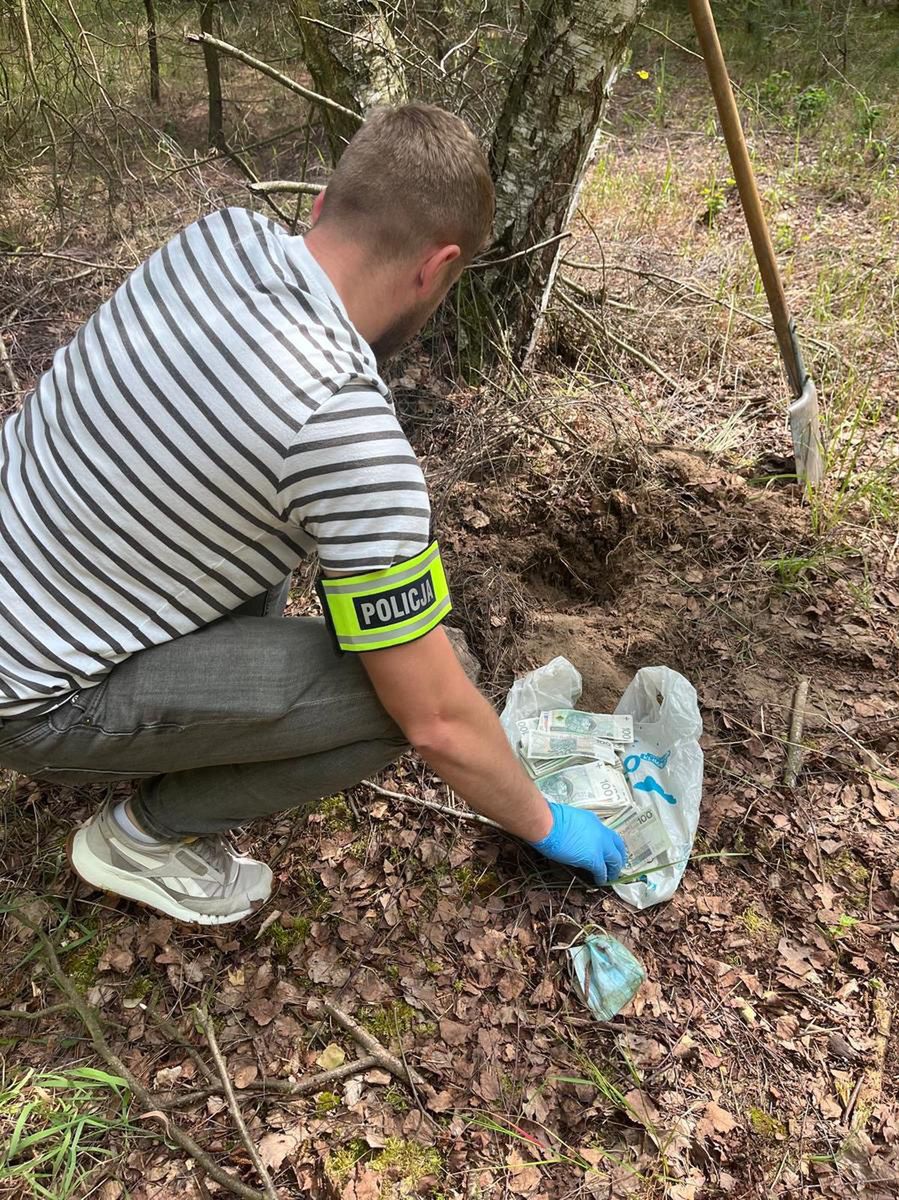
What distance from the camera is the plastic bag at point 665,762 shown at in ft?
6.23

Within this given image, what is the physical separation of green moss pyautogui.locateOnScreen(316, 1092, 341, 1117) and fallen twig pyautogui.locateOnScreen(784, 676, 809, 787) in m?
1.36

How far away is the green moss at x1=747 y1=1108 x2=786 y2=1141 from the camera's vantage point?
5.11ft

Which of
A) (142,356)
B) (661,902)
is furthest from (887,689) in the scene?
(142,356)

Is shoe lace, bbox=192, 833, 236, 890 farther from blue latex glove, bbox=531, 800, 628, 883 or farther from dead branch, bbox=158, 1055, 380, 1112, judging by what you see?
blue latex glove, bbox=531, 800, 628, 883

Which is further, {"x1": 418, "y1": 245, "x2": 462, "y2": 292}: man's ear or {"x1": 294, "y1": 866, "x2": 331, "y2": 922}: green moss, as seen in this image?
{"x1": 294, "y1": 866, "x2": 331, "y2": 922}: green moss

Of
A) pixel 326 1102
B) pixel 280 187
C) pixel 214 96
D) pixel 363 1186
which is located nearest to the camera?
pixel 363 1186

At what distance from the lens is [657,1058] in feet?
5.43

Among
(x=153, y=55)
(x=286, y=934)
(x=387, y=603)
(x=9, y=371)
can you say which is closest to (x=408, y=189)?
(x=387, y=603)

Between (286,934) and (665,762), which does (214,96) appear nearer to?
(665,762)

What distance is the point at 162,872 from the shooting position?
174 centimetres

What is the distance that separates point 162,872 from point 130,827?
126mm

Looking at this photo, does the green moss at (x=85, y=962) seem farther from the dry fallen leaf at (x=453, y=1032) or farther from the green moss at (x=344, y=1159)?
the dry fallen leaf at (x=453, y=1032)

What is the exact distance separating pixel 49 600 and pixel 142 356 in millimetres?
455

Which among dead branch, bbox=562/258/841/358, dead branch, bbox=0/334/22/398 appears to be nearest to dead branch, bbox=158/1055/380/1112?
dead branch, bbox=0/334/22/398
